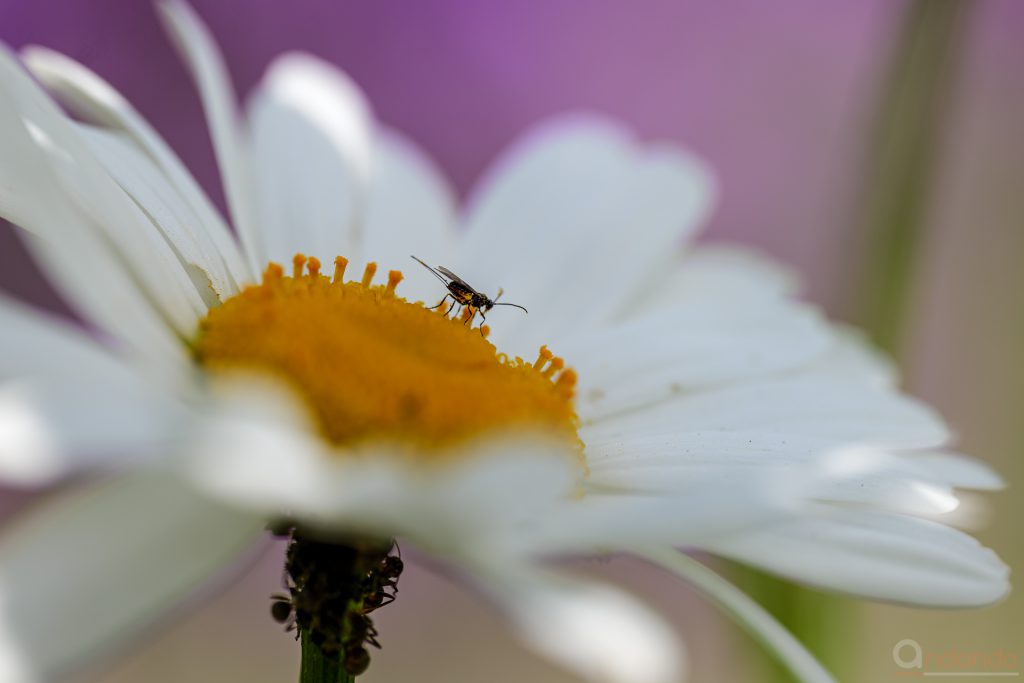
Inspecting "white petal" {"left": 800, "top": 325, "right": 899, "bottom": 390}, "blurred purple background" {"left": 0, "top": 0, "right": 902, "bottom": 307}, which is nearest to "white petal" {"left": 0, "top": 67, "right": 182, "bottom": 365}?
"white petal" {"left": 800, "top": 325, "right": 899, "bottom": 390}

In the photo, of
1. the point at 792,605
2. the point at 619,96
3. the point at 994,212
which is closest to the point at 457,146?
the point at 619,96

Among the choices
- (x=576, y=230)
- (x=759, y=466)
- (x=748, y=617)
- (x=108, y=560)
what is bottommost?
(x=108, y=560)

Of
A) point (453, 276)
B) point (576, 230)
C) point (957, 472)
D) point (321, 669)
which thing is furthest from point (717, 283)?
point (321, 669)

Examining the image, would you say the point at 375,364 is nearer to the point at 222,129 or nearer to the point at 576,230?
the point at 222,129

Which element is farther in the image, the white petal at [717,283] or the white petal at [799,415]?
the white petal at [717,283]

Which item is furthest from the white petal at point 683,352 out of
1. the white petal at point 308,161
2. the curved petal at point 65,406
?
the curved petal at point 65,406

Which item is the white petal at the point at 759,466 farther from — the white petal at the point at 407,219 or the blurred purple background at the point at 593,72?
the blurred purple background at the point at 593,72

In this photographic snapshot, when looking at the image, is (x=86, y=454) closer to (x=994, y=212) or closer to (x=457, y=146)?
(x=457, y=146)
